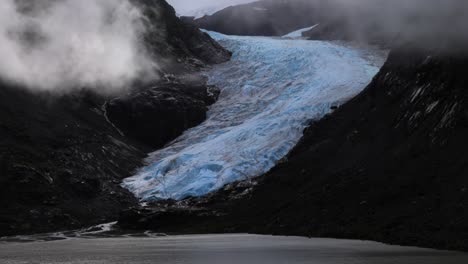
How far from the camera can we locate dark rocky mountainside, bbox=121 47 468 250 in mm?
42781

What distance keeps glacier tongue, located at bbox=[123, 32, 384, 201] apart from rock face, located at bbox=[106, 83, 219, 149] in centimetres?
276

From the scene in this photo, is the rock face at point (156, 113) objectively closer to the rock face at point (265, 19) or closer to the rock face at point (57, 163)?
the rock face at point (57, 163)

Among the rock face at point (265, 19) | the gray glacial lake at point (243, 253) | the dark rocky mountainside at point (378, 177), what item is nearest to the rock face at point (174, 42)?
the rock face at point (265, 19)

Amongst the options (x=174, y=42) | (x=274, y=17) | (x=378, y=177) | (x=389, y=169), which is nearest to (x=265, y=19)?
(x=274, y=17)

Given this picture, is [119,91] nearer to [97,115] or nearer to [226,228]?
[97,115]

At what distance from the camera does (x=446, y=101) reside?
53125 millimetres

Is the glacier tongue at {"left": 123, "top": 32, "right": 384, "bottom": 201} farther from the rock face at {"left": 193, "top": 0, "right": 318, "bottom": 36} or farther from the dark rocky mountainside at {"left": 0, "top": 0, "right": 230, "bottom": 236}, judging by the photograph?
the rock face at {"left": 193, "top": 0, "right": 318, "bottom": 36}

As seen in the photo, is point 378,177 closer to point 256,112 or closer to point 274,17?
point 256,112

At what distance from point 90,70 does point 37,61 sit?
30.1ft

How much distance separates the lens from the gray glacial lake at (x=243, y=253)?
31.8m

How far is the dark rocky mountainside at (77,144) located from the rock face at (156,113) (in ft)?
0.50

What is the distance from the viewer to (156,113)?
322 ft

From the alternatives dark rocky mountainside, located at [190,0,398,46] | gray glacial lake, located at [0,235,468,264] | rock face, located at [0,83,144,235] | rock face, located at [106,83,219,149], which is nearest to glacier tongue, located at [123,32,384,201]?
rock face, located at [106,83,219,149]

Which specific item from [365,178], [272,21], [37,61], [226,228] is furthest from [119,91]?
[272,21]
